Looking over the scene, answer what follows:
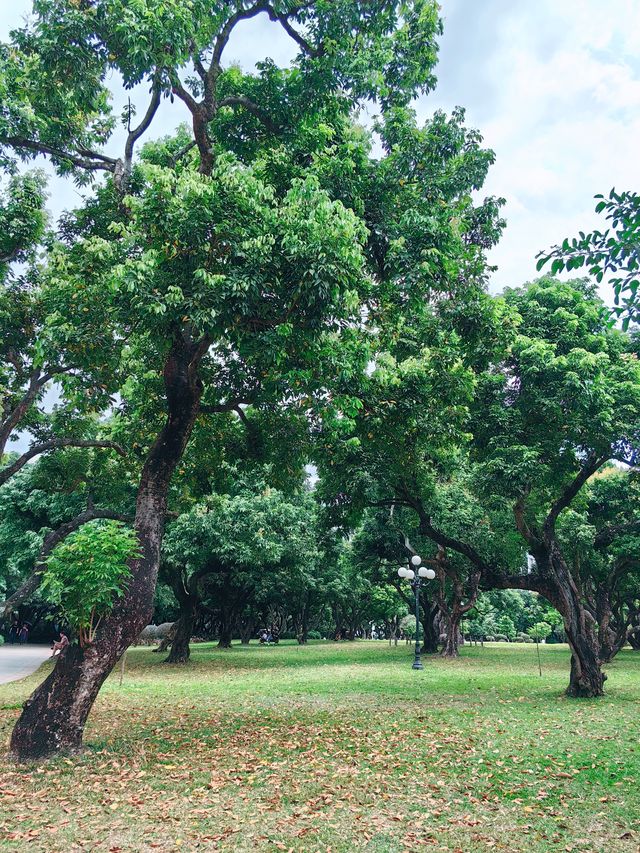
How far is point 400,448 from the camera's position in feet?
37.0

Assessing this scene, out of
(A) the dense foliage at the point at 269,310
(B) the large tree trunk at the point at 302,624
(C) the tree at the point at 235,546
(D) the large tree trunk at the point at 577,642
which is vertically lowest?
(B) the large tree trunk at the point at 302,624

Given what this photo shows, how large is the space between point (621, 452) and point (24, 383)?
44.7 ft

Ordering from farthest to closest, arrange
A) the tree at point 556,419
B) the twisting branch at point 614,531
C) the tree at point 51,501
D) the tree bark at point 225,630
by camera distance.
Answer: the tree bark at point 225,630 < the twisting branch at point 614,531 < the tree at point 51,501 < the tree at point 556,419

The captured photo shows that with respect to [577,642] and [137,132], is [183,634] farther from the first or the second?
[137,132]

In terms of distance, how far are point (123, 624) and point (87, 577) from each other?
89 cm

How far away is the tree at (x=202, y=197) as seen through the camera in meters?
7.31

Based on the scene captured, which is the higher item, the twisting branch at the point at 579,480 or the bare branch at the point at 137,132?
the bare branch at the point at 137,132

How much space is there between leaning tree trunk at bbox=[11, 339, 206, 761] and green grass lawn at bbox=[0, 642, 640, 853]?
39 centimetres

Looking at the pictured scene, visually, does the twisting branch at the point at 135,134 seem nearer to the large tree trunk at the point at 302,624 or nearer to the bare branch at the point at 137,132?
the bare branch at the point at 137,132

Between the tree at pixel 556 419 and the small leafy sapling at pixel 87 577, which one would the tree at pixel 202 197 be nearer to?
the small leafy sapling at pixel 87 577

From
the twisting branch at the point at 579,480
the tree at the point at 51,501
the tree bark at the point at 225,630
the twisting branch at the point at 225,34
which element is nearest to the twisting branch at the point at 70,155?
the twisting branch at the point at 225,34

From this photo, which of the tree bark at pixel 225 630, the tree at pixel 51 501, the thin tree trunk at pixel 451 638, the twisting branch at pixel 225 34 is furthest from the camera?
the tree bark at pixel 225 630

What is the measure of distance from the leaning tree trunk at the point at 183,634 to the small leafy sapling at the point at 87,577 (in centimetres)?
1683

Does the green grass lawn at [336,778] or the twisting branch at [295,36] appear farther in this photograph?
the twisting branch at [295,36]
